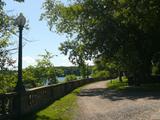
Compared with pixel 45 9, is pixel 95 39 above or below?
below

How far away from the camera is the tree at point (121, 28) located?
125ft

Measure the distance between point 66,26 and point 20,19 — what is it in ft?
113

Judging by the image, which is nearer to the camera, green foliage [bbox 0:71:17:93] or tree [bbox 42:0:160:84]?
green foliage [bbox 0:71:17:93]

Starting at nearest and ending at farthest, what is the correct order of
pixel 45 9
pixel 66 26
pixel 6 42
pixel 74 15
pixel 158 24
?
pixel 6 42, pixel 158 24, pixel 74 15, pixel 66 26, pixel 45 9

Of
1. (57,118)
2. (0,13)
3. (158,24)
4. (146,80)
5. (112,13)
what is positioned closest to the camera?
(57,118)

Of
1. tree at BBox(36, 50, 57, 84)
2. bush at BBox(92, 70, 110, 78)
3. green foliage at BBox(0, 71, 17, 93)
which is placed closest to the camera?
green foliage at BBox(0, 71, 17, 93)

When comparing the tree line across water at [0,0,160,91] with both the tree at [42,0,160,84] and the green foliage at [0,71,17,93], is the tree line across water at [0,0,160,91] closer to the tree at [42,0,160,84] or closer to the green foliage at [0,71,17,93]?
the tree at [42,0,160,84]

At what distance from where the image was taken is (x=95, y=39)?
4247cm

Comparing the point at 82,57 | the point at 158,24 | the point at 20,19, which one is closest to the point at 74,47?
the point at 82,57

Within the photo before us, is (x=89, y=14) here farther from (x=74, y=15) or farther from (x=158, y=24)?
(x=158, y=24)

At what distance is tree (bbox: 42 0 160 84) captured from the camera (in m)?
38.0

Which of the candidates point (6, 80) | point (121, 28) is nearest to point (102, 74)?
point (121, 28)

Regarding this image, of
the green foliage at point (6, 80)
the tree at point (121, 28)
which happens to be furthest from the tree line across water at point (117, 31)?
the green foliage at point (6, 80)

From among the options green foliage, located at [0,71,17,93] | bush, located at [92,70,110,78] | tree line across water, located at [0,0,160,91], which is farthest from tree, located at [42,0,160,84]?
bush, located at [92,70,110,78]
